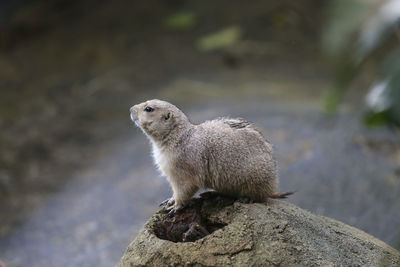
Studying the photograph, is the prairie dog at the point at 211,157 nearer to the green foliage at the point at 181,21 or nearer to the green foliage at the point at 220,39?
the green foliage at the point at 220,39

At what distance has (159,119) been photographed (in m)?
3.81

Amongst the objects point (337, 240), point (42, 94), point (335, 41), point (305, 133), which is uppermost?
point (42, 94)

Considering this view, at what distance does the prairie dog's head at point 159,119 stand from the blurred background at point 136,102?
164cm

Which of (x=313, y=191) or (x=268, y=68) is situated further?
(x=268, y=68)

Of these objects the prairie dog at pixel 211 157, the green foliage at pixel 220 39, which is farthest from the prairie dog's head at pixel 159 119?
the green foliage at pixel 220 39

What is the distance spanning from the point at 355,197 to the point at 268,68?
19.5 ft

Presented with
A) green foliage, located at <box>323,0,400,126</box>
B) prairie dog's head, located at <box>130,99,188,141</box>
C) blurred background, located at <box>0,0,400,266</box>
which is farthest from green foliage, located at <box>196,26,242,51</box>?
green foliage, located at <box>323,0,400,126</box>

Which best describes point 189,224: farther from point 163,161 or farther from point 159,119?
point 159,119

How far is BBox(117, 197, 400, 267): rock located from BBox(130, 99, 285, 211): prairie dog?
0.14 m

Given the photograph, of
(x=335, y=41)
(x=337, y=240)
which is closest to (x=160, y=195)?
(x=337, y=240)

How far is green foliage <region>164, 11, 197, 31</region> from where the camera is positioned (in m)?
12.6

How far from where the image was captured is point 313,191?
6.77 meters

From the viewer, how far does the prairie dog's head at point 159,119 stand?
3.80 m

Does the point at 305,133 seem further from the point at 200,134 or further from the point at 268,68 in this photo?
the point at 200,134
